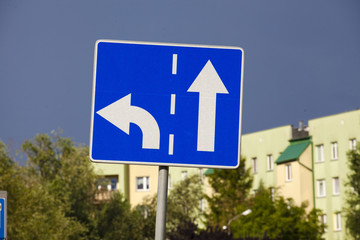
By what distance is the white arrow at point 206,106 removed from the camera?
5.52m

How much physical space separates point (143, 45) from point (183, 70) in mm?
329

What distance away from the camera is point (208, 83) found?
558 cm

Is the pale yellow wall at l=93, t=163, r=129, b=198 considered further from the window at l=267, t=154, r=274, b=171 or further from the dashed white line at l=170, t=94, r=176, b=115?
the dashed white line at l=170, t=94, r=176, b=115

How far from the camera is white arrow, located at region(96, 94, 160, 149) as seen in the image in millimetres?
5504

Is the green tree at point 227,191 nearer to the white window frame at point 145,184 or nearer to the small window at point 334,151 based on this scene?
the small window at point 334,151

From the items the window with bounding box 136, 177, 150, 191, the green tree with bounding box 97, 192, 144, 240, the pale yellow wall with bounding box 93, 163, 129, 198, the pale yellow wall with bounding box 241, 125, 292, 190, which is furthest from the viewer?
the window with bounding box 136, 177, 150, 191

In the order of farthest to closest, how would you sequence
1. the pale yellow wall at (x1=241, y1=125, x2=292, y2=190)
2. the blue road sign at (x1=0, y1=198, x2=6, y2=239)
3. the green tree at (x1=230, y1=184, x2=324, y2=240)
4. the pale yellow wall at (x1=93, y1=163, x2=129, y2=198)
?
the pale yellow wall at (x1=93, y1=163, x2=129, y2=198) < the pale yellow wall at (x1=241, y1=125, x2=292, y2=190) < the green tree at (x1=230, y1=184, x2=324, y2=240) < the blue road sign at (x1=0, y1=198, x2=6, y2=239)

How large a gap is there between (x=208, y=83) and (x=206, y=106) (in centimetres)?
15

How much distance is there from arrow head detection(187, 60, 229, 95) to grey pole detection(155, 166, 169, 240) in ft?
1.81

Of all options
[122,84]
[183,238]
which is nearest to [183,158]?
[122,84]

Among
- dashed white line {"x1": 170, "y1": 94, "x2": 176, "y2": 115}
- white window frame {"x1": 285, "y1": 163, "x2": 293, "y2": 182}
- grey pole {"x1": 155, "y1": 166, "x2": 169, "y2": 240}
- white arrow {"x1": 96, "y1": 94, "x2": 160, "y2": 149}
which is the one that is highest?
white window frame {"x1": 285, "y1": 163, "x2": 293, "y2": 182}

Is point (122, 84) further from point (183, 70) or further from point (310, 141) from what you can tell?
point (310, 141)

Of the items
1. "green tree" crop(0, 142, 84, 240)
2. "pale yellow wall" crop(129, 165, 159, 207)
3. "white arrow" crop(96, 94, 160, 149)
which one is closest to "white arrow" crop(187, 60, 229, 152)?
"white arrow" crop(96, 94, 160, 149)

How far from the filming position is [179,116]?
18.1 ft
